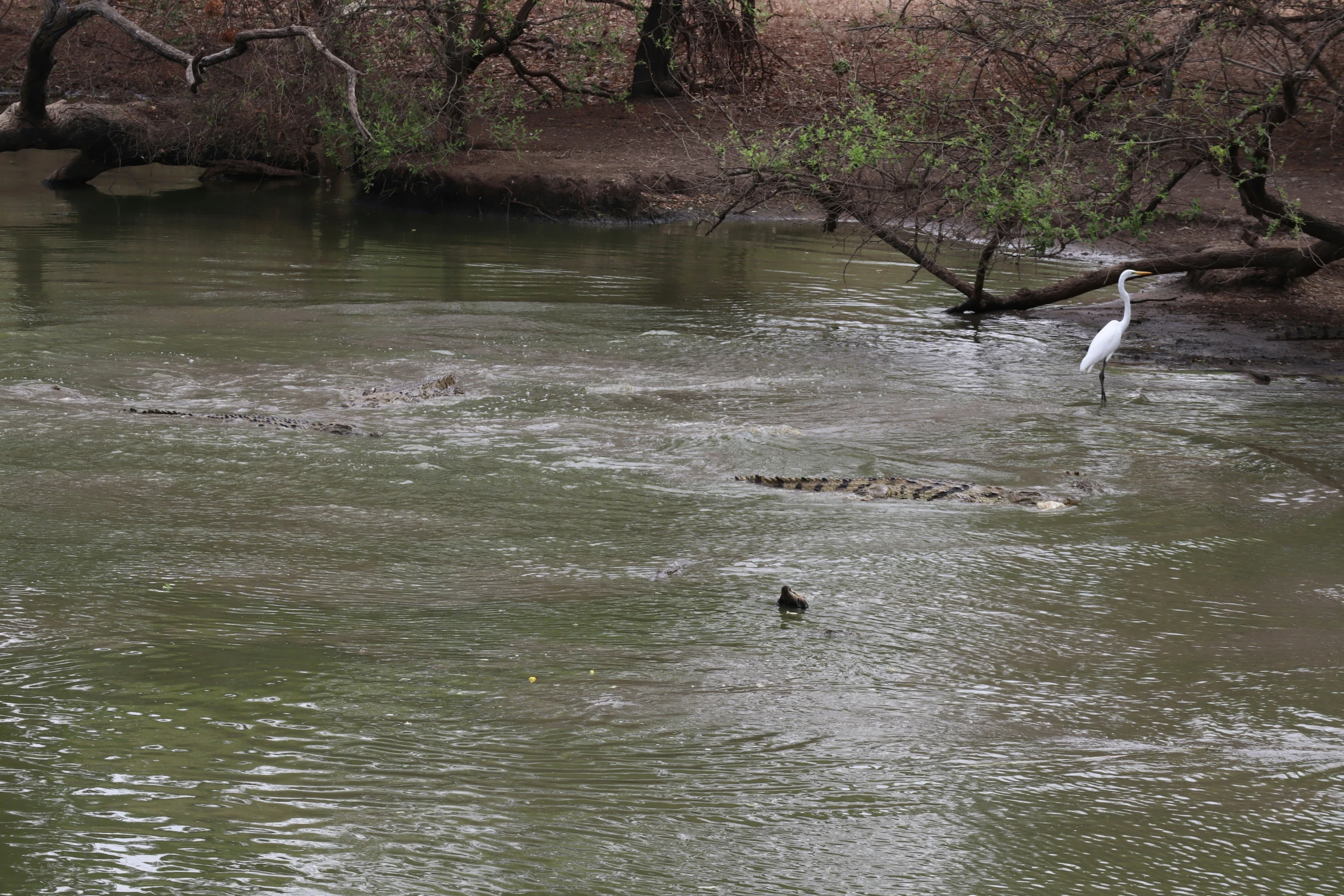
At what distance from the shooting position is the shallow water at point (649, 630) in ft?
12.4

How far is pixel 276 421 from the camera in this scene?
845 cm

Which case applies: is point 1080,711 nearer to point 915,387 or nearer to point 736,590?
point 736,590

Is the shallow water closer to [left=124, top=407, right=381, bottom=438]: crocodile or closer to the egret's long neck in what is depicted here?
[left=124, top=407, right=381, bottom=438]: crocodile

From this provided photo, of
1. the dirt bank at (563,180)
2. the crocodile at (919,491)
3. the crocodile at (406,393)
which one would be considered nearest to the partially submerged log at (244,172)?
the dirt bank at (563,180)

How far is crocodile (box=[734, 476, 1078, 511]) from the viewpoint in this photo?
23.8ft

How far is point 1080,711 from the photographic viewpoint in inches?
186

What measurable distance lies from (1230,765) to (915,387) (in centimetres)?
627

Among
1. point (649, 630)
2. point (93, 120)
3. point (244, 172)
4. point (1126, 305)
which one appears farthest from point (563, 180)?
point (649, 630)

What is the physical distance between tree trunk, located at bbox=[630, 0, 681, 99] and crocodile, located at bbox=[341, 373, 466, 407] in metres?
13.2

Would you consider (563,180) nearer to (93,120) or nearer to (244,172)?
(244,172)

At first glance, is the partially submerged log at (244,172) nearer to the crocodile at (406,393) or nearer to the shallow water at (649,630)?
the shallow water at (649,630)

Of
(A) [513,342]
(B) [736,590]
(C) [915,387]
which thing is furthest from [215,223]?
(B) [736,590]

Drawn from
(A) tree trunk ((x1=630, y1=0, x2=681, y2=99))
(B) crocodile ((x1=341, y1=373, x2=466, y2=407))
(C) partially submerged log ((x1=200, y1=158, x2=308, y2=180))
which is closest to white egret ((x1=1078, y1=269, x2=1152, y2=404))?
(B) crocodile ((x1=341, y1=373, x2=466, y2=407))

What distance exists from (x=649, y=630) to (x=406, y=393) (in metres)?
4.60
